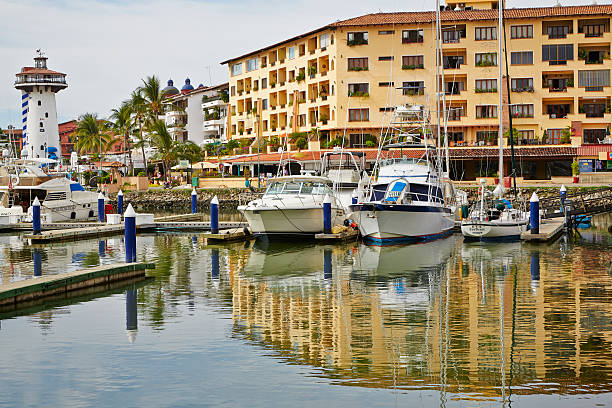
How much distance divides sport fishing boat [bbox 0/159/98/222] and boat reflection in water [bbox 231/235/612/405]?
22.3m

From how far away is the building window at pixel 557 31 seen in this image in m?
77.0

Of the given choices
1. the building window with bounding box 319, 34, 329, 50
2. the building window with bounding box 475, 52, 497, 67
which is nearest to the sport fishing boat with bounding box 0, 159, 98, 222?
the building window with bounding box 319, 34, 329, 50

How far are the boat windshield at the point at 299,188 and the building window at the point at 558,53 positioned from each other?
46664 mm

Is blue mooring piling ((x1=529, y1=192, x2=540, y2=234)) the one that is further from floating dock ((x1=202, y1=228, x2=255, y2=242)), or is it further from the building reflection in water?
the building reflection in water

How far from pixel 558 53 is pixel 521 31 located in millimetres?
4193

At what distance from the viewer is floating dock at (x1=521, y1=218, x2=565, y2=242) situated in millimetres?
35812

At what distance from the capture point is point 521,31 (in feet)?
254

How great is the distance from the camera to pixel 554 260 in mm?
30547

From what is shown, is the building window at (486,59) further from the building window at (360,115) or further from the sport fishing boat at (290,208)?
the sport fishing boat at (290,208)

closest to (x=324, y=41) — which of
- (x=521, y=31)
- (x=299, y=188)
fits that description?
(x=521, y=31)

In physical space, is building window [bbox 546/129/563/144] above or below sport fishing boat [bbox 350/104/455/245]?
above

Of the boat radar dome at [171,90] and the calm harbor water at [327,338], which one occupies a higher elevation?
the boat radar dome at [171,90]

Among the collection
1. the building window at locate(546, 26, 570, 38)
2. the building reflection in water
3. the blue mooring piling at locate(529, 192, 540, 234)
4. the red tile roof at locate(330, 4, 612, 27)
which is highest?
the red tile roof at locate(330, 4, 612, 27)

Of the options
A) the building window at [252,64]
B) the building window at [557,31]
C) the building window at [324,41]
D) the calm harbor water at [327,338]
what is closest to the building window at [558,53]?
the building window at [557,31]
